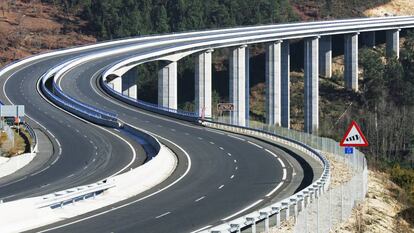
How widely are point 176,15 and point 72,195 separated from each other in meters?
124

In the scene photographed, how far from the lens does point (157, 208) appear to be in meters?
33.6

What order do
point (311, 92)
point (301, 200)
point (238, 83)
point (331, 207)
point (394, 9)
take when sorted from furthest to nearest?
1. point (394, 9)
2. point (311, 92)
3. point (238, 83)
4. point (331, 207)
5. point (301, 200)

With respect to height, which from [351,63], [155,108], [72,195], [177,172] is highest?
[351,63]

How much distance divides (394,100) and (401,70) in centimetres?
634

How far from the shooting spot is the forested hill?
148125mm

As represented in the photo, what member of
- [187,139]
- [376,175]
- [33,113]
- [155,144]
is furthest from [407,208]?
[33,113]

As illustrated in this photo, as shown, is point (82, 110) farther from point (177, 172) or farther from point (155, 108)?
point (177, 172)

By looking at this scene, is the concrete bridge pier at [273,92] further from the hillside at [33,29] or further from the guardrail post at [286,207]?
the guardrail post at [286,207]

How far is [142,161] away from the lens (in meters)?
52.0

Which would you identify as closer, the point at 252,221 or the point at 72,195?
the point at 252,221

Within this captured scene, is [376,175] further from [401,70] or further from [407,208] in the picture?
[401,70]

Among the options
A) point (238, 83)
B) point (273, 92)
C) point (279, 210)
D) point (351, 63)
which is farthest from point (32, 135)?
point (351, 63)

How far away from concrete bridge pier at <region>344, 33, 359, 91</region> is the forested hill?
27.0 metres

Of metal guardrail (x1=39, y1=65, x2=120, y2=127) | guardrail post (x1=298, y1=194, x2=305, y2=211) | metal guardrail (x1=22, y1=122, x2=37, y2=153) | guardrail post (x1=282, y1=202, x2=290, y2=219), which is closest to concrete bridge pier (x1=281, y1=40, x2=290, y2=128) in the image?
metal guardrail (x1=39, y1=65, x2=120, y2=127)
